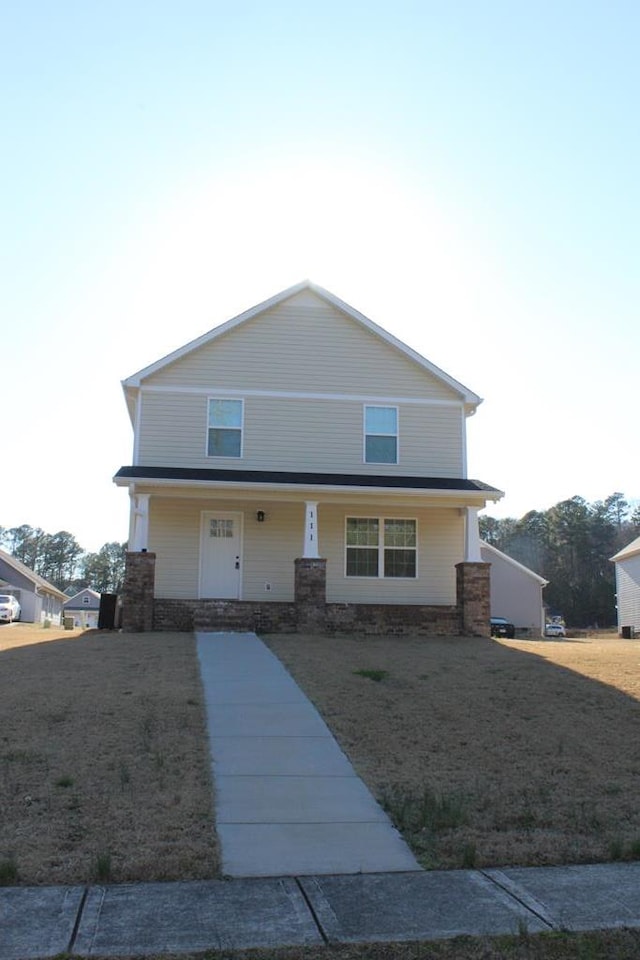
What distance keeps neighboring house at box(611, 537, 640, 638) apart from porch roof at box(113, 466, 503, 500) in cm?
2052

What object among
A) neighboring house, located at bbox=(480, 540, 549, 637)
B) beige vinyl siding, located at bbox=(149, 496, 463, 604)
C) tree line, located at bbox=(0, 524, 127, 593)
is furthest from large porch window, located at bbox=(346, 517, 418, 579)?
tree line, located at bbox=(0, 524, 127, 593)

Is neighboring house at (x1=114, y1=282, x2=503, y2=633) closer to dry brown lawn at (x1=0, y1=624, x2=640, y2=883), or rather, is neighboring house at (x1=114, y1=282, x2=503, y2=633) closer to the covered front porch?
the covered front porch

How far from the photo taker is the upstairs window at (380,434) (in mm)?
20922

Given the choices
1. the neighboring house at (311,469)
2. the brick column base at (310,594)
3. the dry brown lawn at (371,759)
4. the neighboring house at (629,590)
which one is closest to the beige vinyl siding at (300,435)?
the neighboring house at (311,469)

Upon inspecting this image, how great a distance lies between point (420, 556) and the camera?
68.4ft

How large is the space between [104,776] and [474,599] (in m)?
13.3

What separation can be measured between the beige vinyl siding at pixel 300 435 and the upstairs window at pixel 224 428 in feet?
0.45

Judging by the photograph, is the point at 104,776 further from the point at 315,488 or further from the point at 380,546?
the point at 380,546

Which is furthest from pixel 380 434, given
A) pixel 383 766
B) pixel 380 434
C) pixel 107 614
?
pixel 383 766

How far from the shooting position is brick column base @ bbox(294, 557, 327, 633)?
18.3 meters

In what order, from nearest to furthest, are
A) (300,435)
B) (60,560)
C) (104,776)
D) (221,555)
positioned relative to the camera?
1. (104,776)
2. (221,555)
3. (300,435)
4. (60,560)

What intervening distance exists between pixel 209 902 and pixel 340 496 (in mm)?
14718

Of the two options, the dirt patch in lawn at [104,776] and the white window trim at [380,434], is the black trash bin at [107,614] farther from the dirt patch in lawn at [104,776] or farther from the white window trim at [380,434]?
the dirt patch in lawn at [104,776]

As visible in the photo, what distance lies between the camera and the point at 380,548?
20.8m
